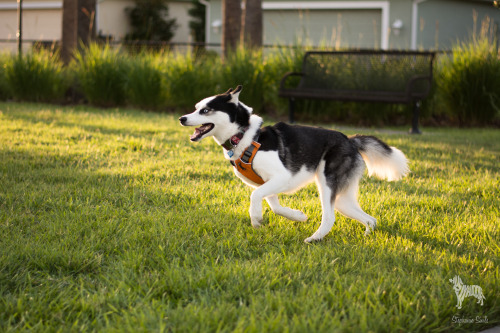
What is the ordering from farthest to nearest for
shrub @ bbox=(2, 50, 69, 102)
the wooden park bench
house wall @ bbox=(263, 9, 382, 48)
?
house wall @ bbox=(263, 9, 382, 48)
shrub @ bbox=(2, 50, 69, 102)
the wooden park bench

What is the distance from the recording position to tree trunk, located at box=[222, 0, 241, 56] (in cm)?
1422

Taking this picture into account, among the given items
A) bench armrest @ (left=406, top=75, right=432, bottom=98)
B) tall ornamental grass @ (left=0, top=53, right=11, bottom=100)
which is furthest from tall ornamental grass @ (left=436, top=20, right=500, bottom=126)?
tall ornamental grass @ (left=0, top=53, right=11, bottom=100)

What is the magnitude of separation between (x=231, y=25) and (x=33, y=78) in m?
5.26

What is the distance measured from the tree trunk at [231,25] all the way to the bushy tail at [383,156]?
34.6ft

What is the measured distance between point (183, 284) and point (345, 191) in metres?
1.56

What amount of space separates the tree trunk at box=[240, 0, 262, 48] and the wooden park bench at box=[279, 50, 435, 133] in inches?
102

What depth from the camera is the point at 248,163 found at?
3.91m

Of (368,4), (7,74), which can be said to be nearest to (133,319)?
(7,74)

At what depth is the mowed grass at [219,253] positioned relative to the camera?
8.55 feet

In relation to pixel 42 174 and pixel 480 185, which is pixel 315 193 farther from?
pixel 42 174

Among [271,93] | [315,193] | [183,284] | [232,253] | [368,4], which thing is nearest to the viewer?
[183,284]

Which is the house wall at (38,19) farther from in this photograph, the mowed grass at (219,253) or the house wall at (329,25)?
the mowed grass at (219,253)

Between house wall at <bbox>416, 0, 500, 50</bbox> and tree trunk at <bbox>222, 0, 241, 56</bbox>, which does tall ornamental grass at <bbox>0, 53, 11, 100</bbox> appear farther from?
house wall at <bbox>416, 0, 500, 50</bbox>

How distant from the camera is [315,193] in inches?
211
